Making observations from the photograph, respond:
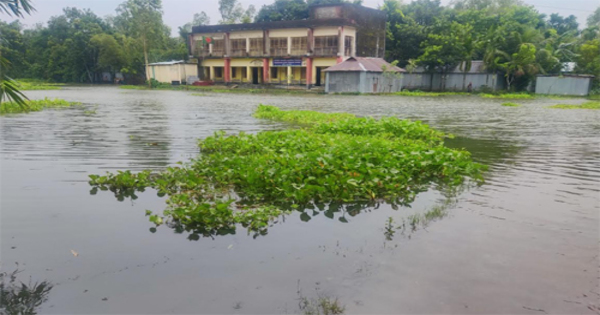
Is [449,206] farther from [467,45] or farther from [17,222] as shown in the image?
[467,45]

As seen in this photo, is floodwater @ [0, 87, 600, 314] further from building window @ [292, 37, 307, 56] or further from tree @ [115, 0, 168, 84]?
tree @ [115, 0, 168, 84]

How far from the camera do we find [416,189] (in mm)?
6918

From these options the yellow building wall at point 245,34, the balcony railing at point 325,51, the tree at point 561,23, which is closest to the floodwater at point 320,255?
the balcony railing at point 325,51

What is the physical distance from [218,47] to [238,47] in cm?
325

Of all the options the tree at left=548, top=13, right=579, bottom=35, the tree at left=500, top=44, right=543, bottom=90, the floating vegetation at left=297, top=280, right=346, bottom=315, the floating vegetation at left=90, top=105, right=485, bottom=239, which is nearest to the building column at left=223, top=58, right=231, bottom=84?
the tree at left=500, top=44, right=543, bottom=90

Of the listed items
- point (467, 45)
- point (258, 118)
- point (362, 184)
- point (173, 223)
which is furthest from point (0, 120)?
point (467, 45)

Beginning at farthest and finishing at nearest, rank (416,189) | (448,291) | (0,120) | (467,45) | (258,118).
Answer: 1. (467,45)
2. (258,118)
3. (0,120)
4. (416,189)
5. (448,291)

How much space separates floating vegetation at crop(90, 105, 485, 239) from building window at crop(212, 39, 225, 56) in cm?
4674

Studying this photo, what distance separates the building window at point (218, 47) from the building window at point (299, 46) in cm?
1030

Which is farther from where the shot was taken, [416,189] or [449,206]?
[416,189]

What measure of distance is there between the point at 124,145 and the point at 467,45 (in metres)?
38.6

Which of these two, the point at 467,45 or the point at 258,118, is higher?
the point at 467,45

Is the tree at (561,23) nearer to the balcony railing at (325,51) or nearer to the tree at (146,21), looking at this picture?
the balcony railing at (325,51)

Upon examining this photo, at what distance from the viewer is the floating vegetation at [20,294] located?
11.3 feet
